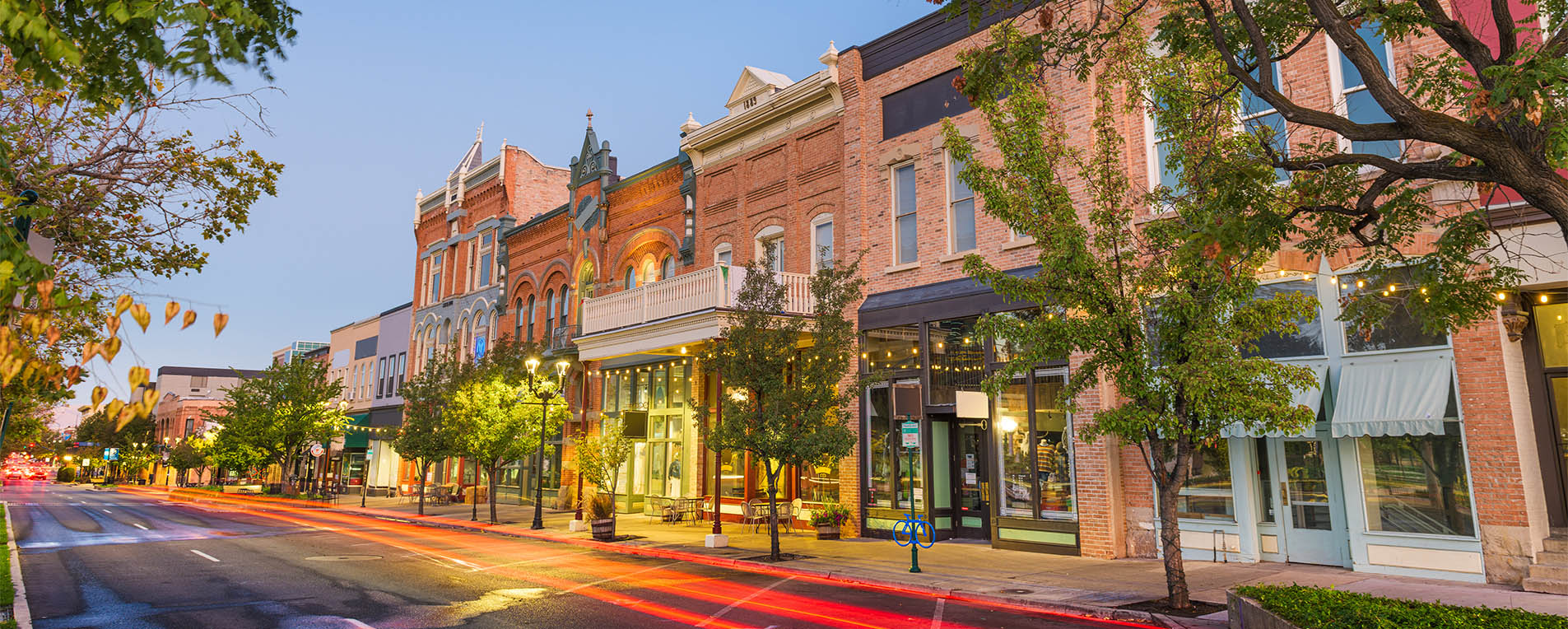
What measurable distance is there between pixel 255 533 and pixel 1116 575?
2062cm

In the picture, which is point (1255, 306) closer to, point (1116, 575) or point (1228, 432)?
point (1228, 432)

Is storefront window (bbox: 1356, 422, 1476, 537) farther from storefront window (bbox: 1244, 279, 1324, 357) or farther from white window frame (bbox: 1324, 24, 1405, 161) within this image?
white window frame (bbox: 1324, 24, 1405, 161)

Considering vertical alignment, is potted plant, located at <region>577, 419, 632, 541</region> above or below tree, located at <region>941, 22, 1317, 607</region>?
below

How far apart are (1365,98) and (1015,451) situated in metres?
8.36

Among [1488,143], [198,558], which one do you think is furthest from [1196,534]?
[198,558]

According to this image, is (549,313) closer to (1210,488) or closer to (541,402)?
(541,402)

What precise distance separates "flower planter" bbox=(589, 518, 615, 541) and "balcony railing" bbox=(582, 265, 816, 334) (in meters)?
5.12

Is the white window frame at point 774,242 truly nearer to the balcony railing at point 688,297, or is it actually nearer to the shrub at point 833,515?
the balcony railing at point 688,297

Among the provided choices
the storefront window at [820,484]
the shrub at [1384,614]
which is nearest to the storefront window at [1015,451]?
the storefront window at [820,484]

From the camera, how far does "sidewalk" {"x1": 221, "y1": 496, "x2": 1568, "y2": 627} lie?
10.8m

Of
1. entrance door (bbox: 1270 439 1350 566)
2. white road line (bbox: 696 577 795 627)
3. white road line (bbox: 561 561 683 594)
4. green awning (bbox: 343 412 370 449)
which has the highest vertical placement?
green awning (bbox: 343 412 370 449)

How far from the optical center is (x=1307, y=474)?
13.8 meters

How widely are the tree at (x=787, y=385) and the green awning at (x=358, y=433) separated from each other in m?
36.9

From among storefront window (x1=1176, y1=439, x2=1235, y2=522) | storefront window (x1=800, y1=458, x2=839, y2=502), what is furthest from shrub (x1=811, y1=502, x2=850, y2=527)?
storefront window (x1=1176, y1=439, x2=1235, y2=522)
